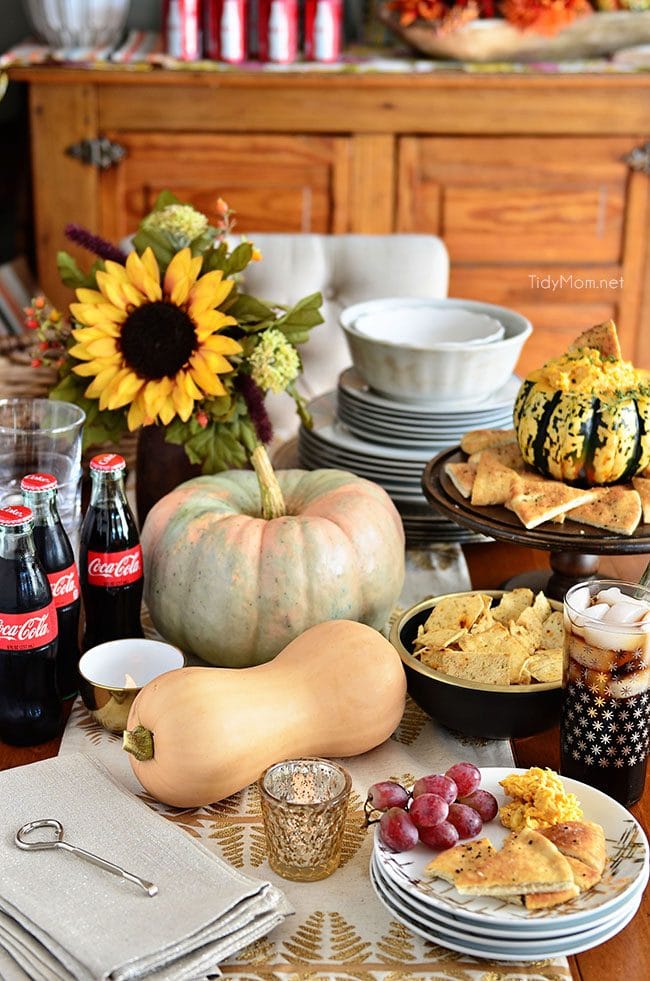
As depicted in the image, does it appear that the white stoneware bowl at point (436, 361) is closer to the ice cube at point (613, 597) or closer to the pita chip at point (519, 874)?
the ice cube at point (613, 597)

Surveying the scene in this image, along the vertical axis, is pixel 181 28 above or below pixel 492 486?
above

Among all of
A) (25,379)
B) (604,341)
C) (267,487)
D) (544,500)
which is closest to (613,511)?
(544,500)

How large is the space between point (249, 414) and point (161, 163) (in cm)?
188

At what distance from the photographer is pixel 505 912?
31.3 inches

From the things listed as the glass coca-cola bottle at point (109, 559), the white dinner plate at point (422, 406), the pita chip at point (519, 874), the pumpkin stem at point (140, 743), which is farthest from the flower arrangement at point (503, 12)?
the pita chip at point (519, 874)

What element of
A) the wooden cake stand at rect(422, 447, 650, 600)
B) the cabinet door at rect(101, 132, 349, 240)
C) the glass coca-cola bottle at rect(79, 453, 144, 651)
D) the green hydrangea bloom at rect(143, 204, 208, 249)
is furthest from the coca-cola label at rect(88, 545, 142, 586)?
the cabinet door at rect(101, 132, 349, 240)

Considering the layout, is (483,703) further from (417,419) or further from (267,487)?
(417,419)

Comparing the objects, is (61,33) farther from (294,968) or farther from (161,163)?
(294,968)

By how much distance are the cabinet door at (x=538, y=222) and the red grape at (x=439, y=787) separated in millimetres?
2398

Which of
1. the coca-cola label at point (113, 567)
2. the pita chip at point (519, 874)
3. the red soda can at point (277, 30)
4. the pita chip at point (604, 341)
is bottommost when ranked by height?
the pita chip at point (519, 874)

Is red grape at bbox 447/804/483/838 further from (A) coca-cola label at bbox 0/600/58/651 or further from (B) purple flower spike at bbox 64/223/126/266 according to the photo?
(B) purple flower spike at bbox 64/223/126/266

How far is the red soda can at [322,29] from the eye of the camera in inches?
119

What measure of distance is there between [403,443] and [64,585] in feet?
1.83

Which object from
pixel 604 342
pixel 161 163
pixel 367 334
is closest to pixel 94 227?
pixel 161 163
